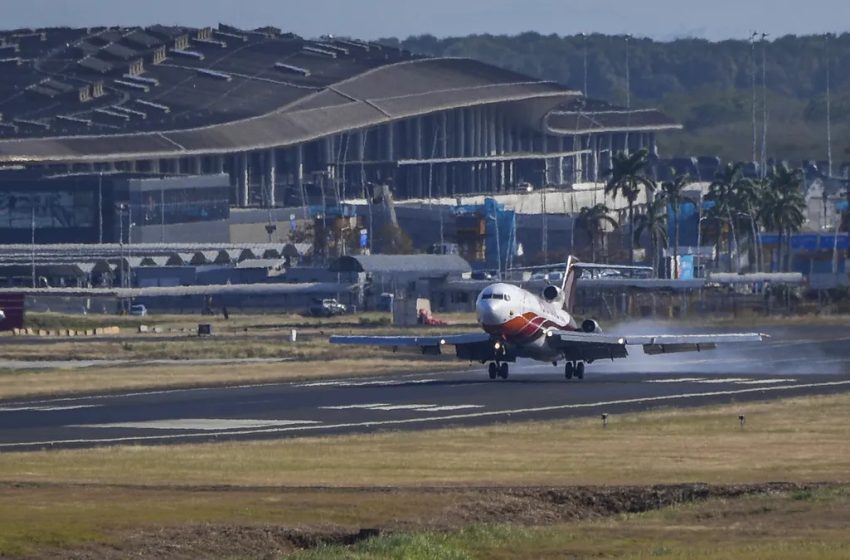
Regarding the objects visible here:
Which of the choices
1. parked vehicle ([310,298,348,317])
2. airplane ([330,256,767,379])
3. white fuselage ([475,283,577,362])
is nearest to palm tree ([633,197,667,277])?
parked vehicle ([310,298,348,317])

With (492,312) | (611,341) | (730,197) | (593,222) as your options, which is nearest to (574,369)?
(611,341)

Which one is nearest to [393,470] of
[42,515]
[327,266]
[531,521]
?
[531,521]

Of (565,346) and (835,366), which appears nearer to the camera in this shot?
(565,346)

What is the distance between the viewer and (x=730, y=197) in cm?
18888

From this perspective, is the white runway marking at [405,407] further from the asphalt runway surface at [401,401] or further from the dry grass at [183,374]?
the dry grass at [183,374]

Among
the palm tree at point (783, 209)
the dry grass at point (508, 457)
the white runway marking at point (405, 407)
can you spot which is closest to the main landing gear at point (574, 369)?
the white runway marking at point (405, 407)

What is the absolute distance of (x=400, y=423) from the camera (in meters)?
65.6

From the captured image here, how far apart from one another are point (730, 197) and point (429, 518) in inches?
6069

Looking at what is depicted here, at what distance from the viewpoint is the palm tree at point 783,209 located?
593 ft

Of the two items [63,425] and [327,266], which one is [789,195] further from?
[63,425]

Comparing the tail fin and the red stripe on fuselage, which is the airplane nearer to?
the red stripe on fuselage

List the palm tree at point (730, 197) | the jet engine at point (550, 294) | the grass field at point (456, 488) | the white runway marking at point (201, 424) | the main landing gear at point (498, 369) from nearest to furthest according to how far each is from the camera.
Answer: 1. the grass field at point (456, 488)
2. the white runway marking at point (201, 424)
3. the main landing gear at point (498, 369)
4. the jet engine at point (550, 294)
5. the palm tree at point (730, 197)

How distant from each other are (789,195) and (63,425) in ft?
414

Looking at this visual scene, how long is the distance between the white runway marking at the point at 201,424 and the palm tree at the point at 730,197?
125922 mm
